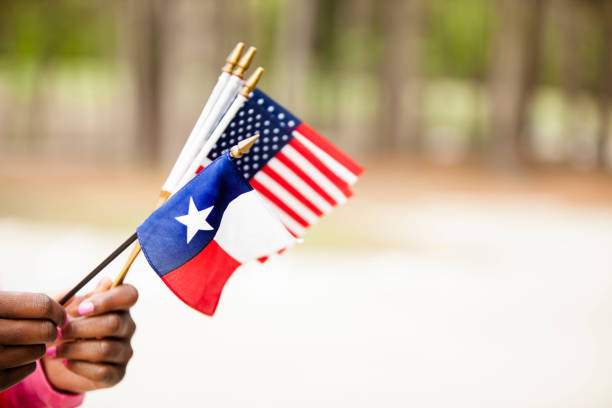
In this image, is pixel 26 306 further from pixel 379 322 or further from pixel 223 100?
pixel 379 322

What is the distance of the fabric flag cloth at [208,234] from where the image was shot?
2033mm

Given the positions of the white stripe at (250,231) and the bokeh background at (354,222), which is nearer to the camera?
the white stripe at (250,231)

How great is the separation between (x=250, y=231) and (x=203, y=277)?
20cm

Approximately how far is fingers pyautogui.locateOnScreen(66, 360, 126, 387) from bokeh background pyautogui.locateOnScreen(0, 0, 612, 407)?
247 centimetres

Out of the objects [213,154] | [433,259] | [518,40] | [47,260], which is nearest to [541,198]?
[518,40]

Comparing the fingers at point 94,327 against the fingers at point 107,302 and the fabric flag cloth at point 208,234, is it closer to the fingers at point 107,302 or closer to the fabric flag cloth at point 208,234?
the fingers at point 107,302

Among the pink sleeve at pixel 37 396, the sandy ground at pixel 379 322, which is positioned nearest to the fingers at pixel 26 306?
the pink sleeve at pixel 37 396

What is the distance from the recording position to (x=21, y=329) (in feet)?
5.65

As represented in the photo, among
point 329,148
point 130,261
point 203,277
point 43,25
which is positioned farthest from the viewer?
point 43,25

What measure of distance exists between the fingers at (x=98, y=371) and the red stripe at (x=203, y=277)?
0.93ft

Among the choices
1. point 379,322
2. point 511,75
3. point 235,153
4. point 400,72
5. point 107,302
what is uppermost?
point 235,153

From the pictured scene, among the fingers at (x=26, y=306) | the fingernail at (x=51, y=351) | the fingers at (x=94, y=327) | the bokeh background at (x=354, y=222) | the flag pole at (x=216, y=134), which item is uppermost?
the flag pole at (x=216, y=134)

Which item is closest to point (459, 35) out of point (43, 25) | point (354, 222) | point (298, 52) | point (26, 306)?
point (43, 25)

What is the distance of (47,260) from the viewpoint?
7371 mm
